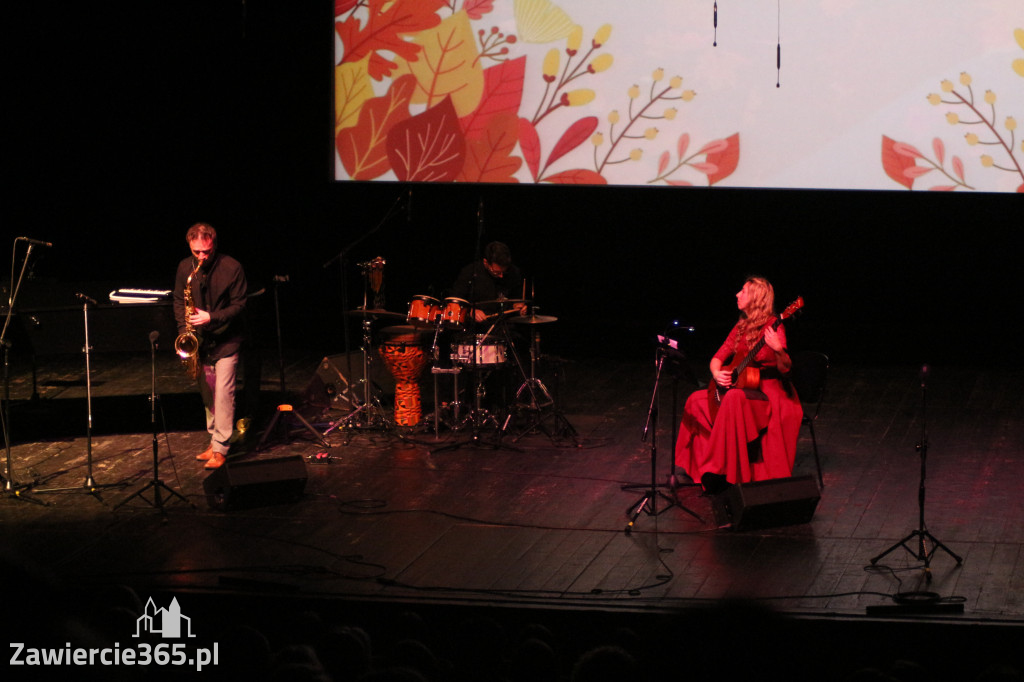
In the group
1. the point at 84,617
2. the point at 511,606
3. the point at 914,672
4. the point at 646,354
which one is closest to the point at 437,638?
the point at 511,606

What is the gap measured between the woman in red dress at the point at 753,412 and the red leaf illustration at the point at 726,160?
2.94 meters

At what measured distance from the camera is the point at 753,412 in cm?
657

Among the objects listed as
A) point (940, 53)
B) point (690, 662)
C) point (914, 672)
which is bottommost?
point (914, 672)

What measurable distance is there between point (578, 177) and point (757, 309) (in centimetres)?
336

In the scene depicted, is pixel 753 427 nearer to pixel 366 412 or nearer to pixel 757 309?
pixel 757 309

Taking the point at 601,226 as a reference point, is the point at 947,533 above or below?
below

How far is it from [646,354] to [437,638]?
567cm

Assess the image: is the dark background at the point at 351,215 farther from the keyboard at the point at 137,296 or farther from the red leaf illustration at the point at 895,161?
the keyboard at the point at 137,296

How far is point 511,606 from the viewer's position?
5.16 metres

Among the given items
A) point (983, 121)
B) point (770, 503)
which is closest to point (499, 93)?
point (983, 121)

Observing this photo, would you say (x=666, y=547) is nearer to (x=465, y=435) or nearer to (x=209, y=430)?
(x=465, y=435)

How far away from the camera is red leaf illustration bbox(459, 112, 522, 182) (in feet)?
32.0

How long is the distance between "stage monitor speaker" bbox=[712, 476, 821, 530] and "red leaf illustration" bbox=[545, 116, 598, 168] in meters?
4.09

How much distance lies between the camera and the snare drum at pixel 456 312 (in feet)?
25.4
